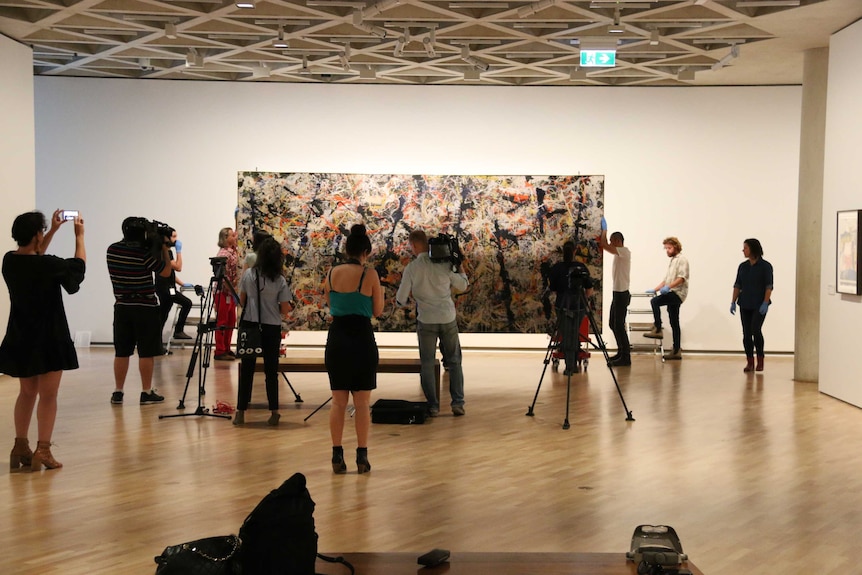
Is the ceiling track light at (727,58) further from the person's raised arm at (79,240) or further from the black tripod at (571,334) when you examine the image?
the person's raised arm at (79,240)

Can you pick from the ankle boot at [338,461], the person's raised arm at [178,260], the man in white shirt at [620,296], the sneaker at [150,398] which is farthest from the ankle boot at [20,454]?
the man in white shirt at [620,296]

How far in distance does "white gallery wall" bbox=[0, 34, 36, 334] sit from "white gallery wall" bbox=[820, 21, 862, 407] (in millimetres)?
10079

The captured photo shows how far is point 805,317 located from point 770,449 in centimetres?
487

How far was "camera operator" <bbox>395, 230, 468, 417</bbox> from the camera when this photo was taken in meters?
9.50

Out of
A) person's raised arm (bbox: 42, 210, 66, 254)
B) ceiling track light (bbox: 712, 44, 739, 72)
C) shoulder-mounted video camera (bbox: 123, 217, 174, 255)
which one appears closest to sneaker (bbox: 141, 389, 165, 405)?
shoulder-mounted video camera (bbox: 123, 217, 174, 255)

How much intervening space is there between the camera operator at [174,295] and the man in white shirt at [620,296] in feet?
21.0

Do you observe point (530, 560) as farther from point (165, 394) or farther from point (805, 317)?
point (805, 317)

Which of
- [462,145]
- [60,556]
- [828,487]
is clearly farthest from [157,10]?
[828,487]

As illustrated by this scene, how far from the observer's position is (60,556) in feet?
17.2

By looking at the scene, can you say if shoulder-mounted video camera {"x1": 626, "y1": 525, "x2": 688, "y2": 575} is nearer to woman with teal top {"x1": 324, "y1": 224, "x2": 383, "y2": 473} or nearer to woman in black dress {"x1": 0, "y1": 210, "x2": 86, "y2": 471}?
woman with teal top {"x1": 324, "y1": 224, "x2": 383, "y2": 473}

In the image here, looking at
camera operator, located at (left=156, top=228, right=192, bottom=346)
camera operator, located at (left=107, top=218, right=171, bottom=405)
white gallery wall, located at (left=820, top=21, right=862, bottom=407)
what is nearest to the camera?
camera operator, located at (left=107, top=218, right=171, bottom=405)

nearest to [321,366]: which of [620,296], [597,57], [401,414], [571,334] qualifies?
[401,414]

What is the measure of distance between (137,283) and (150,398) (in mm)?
1369

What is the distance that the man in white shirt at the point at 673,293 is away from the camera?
1512cm
